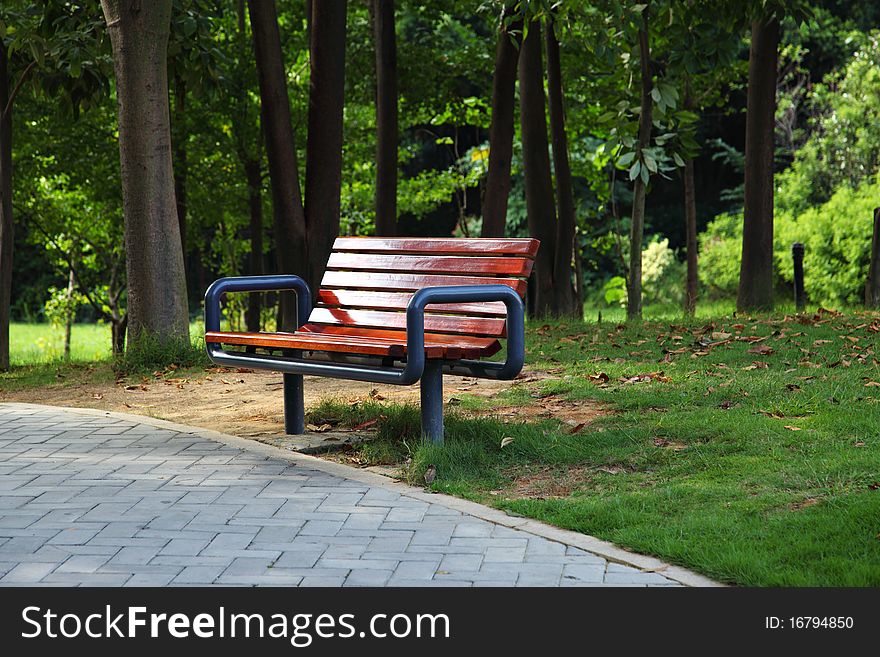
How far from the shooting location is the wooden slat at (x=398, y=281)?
6.18 meters

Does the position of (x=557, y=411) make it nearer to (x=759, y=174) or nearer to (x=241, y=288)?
(x=241, y=288)

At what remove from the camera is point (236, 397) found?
27.8ft

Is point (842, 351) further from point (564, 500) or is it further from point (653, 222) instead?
point (653, 222)

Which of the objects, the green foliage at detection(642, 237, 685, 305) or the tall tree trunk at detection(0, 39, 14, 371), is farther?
the green foliage at detection(642, 237, 685, 305)

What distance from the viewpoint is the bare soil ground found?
23.6 ft

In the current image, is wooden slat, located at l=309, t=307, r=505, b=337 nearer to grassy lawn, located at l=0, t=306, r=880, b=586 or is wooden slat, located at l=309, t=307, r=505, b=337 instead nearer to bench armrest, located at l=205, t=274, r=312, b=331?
bench armrest, located at l=205, t=274, r=312, b=331

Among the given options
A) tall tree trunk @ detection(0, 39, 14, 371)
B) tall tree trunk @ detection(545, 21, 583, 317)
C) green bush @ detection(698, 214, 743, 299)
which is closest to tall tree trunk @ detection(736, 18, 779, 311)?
tall tree trunk @ detection(545, 21, 583, 317)

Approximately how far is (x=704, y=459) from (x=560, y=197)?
10.1 meters

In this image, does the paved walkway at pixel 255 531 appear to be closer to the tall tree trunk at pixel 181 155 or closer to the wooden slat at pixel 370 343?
the wooden slat at pixel 370 343

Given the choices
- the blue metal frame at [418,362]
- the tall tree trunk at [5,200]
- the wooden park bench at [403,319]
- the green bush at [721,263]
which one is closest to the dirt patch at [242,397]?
the blue metal frame at [418,362]

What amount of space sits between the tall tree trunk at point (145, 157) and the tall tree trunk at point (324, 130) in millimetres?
1950

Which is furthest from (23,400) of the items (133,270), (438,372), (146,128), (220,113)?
(220,113)

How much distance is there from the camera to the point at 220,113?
17719mm

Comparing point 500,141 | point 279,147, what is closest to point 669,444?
point 279,147
